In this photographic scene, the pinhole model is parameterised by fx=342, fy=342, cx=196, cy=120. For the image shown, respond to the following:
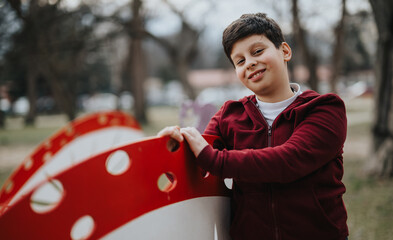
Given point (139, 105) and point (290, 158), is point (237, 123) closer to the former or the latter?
point (290, 158)

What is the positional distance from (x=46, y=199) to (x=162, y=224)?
2.37 meters

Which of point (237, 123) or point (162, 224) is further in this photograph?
point (237, 123)

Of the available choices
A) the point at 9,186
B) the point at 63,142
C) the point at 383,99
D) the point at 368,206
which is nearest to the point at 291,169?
the point at 9,186

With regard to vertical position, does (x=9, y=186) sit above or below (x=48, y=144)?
below

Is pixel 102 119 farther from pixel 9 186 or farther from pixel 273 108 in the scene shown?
pixel 273 108

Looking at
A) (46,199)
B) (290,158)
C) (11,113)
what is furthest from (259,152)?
(11,113)

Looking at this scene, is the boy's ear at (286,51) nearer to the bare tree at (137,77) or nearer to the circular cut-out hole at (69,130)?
the circular cut-out hole at (69,130)

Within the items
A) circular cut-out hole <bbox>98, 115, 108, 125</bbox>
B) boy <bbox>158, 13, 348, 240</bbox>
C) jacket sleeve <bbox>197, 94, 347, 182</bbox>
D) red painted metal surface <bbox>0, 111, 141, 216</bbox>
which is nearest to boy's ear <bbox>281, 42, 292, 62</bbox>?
boy <bbox>158, 13, 348, 240</bbox>

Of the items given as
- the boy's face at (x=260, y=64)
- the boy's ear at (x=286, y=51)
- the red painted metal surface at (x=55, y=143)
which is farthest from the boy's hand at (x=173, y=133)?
the red painted metal surface at (x=55, y=143)

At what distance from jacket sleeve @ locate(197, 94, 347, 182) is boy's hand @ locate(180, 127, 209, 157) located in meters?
0.02

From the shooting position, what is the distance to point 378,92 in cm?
462

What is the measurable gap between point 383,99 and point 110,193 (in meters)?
4.45

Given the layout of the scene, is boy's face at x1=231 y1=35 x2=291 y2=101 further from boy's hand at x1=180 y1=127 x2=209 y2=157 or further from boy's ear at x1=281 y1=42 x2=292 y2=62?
boy's hand at x1=180 y1=127 x2=209 y2=157

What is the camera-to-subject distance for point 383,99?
454cm
